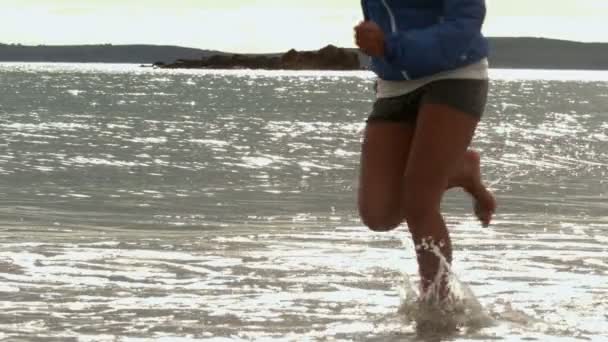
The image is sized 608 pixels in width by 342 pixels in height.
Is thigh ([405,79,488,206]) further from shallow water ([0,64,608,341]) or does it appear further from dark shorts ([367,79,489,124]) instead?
shallow water ([0,64,608,341])

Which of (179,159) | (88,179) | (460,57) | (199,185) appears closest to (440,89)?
(460,57)

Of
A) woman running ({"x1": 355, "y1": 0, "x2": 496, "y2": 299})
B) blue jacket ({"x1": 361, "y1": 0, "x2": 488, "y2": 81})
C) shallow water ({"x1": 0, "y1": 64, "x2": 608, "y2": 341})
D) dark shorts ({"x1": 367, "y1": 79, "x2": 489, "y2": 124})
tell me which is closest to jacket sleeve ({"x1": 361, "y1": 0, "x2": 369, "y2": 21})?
woman running ({"x1": 355, "y1": 0, "x2": 496, "y2": 299})

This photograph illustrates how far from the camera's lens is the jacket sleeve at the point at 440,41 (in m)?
4.72

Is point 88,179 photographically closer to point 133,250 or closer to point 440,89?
point 133,250

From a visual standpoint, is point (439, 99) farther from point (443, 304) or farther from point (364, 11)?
point (443, 304)

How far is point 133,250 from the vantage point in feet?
23.0

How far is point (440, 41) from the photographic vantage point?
472 cm

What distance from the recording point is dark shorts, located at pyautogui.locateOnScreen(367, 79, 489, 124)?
15.9 feet

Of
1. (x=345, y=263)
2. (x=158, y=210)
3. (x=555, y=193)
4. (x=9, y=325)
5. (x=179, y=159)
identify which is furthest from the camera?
(x=179, y=159)

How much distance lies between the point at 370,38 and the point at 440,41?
0.27 metres

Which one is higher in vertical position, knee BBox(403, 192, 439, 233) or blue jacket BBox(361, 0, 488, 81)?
blue jacket BBox(361, 0, 488, 81)

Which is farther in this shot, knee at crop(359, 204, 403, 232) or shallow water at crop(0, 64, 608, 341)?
knee at crop(359, 204, 403, 232)

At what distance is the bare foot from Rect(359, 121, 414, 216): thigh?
0.34 m

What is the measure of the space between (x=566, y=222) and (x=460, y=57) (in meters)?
4.15
